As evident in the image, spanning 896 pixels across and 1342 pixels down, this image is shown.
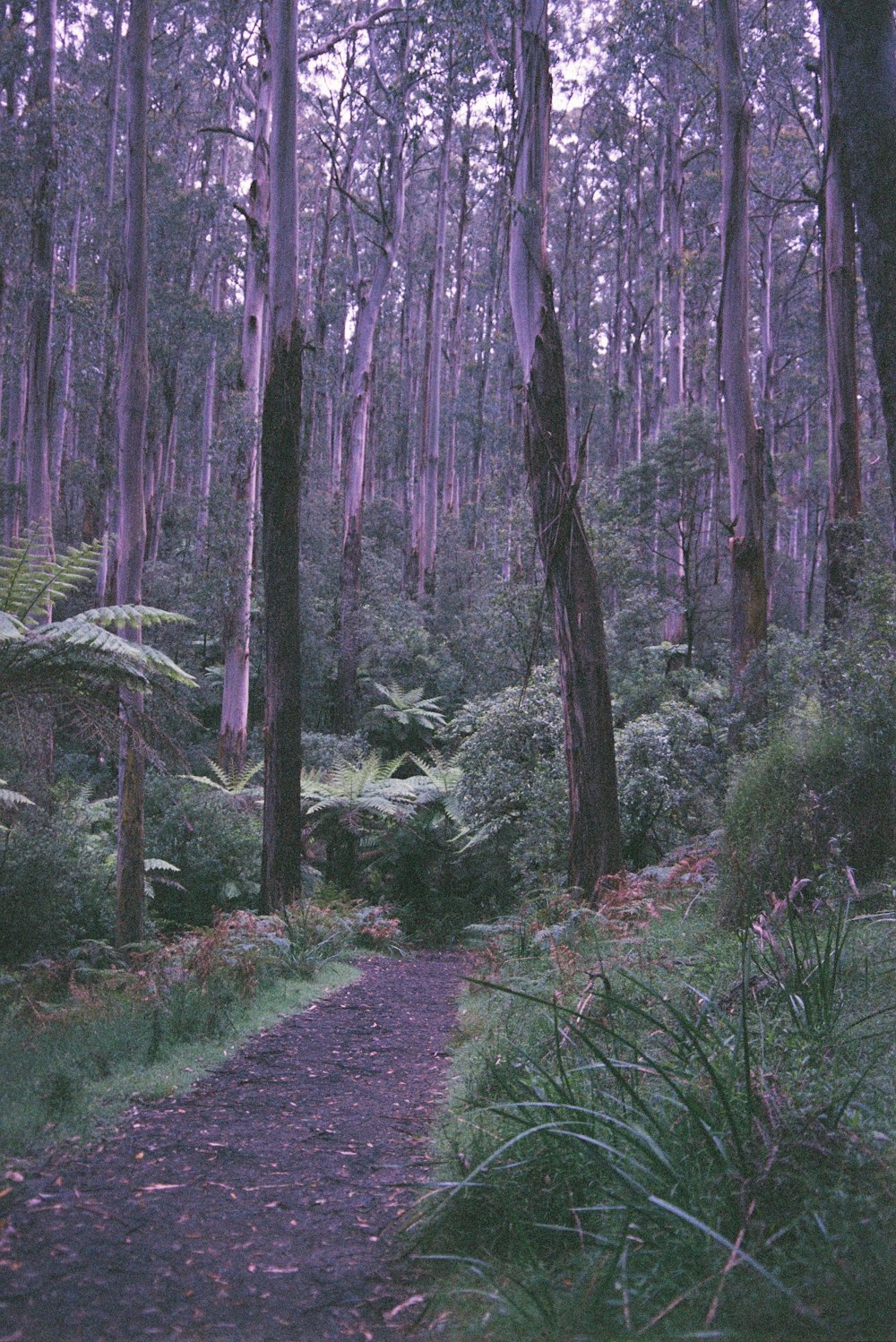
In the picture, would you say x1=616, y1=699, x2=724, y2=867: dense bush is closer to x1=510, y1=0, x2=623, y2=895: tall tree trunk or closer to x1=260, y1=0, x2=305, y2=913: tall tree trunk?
x1=510, y1=0, x2=623, y2=895: tall tree trunk

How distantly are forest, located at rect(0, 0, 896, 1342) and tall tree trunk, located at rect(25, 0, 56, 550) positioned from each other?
101mm

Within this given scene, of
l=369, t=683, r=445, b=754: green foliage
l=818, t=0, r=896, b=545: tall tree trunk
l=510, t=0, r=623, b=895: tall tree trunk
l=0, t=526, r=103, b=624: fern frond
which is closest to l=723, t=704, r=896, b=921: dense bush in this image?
l=818, t=0, r=896, b=545: tall tree trunk

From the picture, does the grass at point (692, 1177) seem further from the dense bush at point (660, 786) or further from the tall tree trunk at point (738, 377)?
the tall tree trunk at point (738, 377)

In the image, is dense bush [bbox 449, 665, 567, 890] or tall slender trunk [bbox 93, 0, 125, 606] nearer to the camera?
dense bush [bbox 449, 665, 567, 890]

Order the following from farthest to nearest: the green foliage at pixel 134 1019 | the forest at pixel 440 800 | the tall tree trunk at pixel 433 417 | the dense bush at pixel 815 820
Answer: the tall tree trunk at pixel 433 417, the dense bush at pixel 815 820, the green foliage at pixel 134 1019, the forest at pixel 440 800

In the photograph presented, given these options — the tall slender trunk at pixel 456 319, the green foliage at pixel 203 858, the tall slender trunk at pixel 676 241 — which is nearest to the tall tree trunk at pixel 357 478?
the tall slender trunk at pixel 456 319

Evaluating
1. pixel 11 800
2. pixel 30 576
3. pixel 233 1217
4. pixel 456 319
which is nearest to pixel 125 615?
pixel 30 576

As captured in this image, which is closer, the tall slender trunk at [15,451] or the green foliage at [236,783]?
the green foliage at [236,783]

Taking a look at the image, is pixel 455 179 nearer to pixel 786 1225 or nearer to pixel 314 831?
pixel 314 831

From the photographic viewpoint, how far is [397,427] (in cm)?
4088

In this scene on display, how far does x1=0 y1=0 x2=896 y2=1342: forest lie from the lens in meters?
2.54

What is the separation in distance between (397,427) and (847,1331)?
40.6m

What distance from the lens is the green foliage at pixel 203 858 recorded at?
39.3 ft

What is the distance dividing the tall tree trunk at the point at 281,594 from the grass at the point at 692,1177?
5508 millimetres
